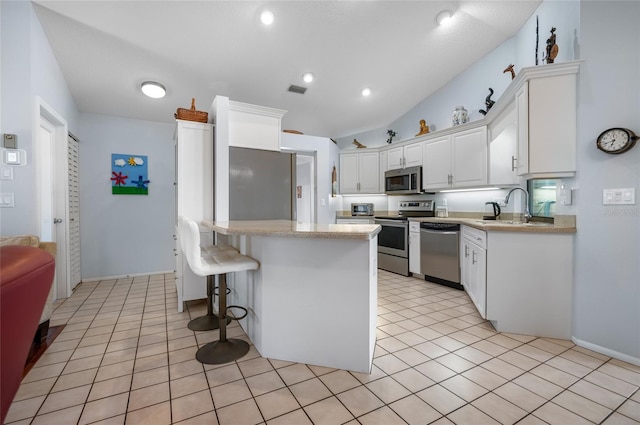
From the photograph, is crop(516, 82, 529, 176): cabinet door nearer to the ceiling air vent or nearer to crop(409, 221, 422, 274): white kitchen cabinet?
crop(409, 221, 422, 274): white kitchen cabinet

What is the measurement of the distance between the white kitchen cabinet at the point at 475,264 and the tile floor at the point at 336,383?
1.03 ft

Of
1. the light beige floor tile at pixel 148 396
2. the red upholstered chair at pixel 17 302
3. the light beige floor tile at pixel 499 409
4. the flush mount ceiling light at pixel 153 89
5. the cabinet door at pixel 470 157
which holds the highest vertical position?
the flush mount ceiling light at pixel 153 89

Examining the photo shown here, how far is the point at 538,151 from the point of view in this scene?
2.39 m

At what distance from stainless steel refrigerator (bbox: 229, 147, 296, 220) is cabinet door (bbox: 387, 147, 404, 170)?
7.36ft

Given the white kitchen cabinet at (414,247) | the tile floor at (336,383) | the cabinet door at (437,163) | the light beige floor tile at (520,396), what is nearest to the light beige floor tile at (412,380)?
the tile floor at (336,383)

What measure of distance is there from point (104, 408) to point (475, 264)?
314 centimetres

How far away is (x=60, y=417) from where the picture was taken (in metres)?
1.49

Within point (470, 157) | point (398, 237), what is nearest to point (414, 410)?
point (398, 237)

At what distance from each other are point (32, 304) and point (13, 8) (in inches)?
127

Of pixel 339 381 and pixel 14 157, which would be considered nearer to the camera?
pixel 339 381

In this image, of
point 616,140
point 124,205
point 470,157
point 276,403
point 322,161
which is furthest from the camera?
point 322,161

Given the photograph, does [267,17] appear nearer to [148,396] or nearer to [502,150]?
[502,150]

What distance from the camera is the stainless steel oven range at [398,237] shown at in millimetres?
4482

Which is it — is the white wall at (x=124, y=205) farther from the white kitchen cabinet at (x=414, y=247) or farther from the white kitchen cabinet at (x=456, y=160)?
the white kitchen cabinet at (x=456, y=160)
